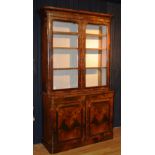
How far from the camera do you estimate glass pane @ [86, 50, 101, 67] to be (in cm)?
396

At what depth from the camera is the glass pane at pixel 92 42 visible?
154 inches

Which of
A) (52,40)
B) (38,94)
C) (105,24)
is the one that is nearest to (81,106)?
(38,94)

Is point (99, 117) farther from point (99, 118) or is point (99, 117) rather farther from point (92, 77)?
point (92, 77)

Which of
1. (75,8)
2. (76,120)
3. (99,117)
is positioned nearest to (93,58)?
(75,8)

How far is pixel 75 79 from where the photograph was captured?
375cm

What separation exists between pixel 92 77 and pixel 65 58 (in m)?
0.64

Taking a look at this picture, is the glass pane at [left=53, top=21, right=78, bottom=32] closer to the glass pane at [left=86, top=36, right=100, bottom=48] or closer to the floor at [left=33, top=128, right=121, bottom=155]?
the glass pane at [left=86, top=36, right=100, bottom=48]

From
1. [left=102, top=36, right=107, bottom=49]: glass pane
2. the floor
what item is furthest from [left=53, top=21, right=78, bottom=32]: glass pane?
the floor

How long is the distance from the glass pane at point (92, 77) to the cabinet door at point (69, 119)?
1.57ft

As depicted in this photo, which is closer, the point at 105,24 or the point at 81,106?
the point at 81,106
